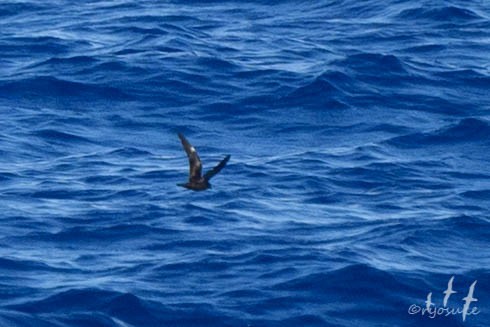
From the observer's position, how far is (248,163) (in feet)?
89.6

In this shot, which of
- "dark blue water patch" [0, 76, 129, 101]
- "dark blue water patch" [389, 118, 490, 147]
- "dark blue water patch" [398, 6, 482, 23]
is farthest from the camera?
"dark blue water patch" [398, 6, 482, 23]

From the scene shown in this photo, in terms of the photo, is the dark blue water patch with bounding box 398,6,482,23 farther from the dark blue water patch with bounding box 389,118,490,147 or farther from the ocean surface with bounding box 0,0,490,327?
the dark blue water patch with bounding box 389,118,490,147

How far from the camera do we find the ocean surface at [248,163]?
2206 centimetres

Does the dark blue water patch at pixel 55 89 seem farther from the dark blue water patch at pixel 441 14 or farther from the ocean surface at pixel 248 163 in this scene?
the dark blue water patch at pixel 441 14

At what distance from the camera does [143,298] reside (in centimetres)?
2177

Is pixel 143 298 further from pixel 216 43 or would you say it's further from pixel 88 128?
pixel 216 43

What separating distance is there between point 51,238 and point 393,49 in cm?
1192

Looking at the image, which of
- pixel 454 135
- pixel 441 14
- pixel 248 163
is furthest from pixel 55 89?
pixel 441 14

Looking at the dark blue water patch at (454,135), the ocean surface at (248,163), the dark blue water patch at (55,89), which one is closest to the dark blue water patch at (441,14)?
the ocean surface at (248,163)

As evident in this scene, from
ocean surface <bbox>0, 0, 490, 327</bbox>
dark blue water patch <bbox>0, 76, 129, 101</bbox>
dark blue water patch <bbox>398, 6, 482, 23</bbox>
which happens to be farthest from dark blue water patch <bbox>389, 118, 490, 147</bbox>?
dark blue water patch <bbox>398, 6, 482, 23</bbox>

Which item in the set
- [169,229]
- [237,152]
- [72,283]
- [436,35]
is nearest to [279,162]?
[237,152]

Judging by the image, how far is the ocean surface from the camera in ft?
72.4

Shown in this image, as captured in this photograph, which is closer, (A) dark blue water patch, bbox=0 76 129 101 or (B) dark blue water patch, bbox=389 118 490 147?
(B) dark blue water patch, bbox=389 118 490 147

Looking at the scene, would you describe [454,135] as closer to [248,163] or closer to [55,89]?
[248,163]
